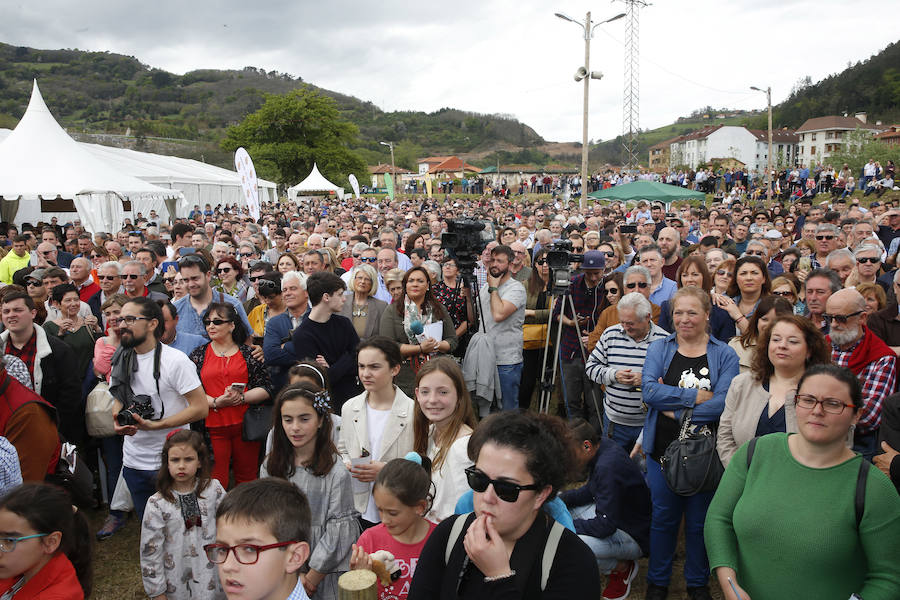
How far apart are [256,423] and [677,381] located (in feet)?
8.92

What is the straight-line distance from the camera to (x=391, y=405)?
10.8 feet

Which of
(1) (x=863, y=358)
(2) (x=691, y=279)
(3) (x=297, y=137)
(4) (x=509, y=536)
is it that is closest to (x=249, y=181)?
(2) (x=691, y=279)

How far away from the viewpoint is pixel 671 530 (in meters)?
3.30

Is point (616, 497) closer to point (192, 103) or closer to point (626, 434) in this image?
point (626, 434)

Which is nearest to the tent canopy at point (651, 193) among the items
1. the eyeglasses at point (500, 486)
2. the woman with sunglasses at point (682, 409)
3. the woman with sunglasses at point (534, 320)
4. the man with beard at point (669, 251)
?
the man with beard at point (669, 251)

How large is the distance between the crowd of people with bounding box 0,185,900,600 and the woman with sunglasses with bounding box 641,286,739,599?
0.01 meters

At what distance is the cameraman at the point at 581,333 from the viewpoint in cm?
534

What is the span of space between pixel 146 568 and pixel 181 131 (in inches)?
3582

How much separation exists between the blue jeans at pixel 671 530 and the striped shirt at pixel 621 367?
682mm

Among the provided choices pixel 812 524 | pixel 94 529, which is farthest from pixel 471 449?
pixel 94 529

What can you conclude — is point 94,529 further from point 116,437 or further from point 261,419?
point 261,419

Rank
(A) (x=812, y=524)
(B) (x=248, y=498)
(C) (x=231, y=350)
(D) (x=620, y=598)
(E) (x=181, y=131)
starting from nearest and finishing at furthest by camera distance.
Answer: (B) (x=248, y=498) < (A) (x=812, y=524) < (D) (x=620, y=598) < (C) (x=231, y=350) < (E) (x=181, y=131)

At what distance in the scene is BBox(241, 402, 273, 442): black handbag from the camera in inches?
156

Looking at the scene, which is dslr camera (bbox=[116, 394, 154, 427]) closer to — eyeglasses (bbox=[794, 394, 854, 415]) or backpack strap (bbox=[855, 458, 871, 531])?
eyeglasses (bbox=[794, 394, 854, 415])
